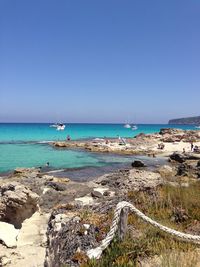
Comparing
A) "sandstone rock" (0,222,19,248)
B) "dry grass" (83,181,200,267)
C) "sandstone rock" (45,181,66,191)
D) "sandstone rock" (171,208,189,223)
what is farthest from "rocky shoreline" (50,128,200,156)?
"sandstone rock" (171,208,189,223)

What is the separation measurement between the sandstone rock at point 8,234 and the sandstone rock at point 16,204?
0.53m

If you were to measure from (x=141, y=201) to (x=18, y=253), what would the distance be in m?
4.02

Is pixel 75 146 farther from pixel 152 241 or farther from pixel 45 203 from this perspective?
pixel 152 241

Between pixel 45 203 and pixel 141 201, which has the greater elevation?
pixel 141 201

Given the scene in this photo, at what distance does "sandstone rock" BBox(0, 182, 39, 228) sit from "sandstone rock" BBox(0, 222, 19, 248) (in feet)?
1.73

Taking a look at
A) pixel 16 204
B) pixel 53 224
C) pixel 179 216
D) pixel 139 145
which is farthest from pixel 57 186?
pixel 139 145

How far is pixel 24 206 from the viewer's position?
46.4 feet

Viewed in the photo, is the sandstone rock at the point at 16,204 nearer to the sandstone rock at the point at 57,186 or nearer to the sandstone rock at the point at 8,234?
the sandstone rock at the point at 8,234

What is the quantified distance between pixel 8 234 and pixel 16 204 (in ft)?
5.98

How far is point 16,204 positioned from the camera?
1371cm

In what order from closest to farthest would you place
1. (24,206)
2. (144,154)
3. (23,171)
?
(24,206), (23,171), (144,154)

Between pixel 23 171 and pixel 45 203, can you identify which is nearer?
pixel 45 203

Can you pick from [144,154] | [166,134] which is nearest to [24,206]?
[144,154]

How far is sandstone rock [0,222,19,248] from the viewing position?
11.3m
